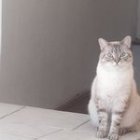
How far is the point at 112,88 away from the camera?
2.74 meters

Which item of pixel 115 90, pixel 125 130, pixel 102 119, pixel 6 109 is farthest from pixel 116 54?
pixel 6 109

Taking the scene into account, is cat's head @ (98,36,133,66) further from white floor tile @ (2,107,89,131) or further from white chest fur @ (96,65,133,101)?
white floor tile @ (2,107,89,131)

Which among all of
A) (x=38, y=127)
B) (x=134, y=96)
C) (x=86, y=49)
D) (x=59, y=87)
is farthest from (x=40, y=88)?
(x=134, y=96)

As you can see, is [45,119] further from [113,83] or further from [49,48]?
[49,48]

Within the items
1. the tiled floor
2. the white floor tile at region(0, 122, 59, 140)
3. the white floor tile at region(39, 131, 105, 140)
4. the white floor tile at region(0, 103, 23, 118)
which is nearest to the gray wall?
the white floor tile at region(0, 103, 23, 118)

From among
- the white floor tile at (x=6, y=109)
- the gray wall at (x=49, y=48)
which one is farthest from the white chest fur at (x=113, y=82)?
the gray wall at (x=49, y=48)

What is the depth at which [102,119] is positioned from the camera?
9.21 ft

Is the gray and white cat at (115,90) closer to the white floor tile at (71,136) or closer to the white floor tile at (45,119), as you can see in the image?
the white floor tile at (71,136)

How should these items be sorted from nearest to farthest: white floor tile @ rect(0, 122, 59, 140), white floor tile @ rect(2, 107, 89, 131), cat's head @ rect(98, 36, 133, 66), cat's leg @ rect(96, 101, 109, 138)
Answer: cat's head @ rect(98, 36, 133, 66)
cat's leg @ rect(96, 101, 109, 138)
white floor tile @ rect(0, 122, 59, 140)
white floor tile @ rect(2, 107, 89, 131)

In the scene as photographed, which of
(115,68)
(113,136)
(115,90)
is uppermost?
(115,68)

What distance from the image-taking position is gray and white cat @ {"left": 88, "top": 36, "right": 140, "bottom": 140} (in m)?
2.70

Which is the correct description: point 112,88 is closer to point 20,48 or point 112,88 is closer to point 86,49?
point 20,48

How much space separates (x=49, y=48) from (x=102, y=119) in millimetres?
1898

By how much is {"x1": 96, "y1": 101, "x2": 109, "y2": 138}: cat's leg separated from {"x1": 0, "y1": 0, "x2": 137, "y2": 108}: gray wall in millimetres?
1332
